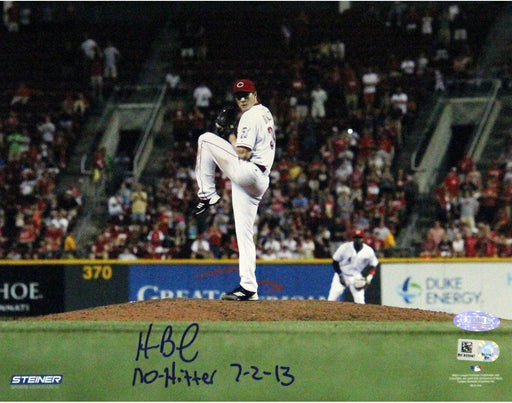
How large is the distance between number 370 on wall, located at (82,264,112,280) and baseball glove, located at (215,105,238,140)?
41.0 feet

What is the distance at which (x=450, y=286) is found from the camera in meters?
21.4

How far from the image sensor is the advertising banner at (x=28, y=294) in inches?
890

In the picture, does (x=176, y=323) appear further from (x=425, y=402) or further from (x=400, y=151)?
(x=400, y=151)

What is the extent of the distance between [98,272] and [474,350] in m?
15.3

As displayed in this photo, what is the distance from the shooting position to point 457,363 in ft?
26.4

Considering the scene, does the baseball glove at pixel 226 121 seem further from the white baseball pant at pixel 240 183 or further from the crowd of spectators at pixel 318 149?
the crowd of spectators at pixel 318 149

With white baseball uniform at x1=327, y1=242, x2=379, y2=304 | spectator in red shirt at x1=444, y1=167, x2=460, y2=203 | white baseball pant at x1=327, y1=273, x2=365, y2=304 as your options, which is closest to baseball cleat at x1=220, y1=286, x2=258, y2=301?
white baseball uniform at x1=327, y1=242, x2=379, y2=304

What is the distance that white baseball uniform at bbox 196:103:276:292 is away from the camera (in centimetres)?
1004

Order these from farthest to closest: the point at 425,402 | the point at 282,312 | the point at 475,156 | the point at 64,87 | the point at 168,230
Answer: the point at 64,87 → the point at 475,156 → the point at 168,230 → the point at 282,312 → the point at 425,402

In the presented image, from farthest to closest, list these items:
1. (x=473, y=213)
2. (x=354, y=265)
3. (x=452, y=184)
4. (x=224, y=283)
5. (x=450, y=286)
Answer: (x=452, y=184) → (x=473, y=213) → (x=224, y=283) → (x=450, y=286) → (x=354, y=265)

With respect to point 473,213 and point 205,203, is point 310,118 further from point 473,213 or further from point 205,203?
point 205,203

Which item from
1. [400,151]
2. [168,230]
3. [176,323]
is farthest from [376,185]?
[176,323]

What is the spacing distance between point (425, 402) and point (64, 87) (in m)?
24.4

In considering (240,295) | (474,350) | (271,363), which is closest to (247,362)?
(271,363)
